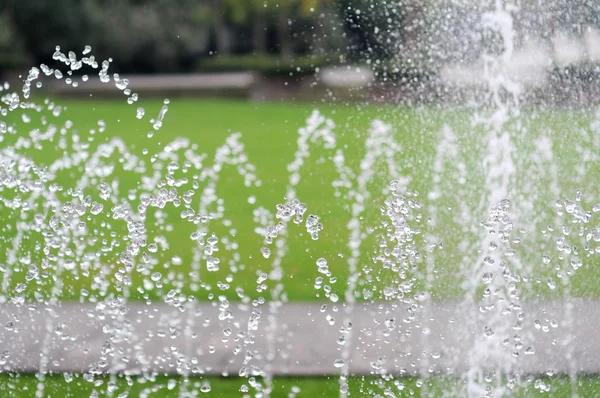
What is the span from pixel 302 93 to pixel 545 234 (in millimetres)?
17537

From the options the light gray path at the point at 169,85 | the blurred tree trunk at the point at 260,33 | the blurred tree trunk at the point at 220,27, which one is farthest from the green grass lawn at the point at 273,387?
the blurred tree trunk at the point at 260,33

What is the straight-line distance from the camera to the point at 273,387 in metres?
4.15

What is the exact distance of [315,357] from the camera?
14.6 feet

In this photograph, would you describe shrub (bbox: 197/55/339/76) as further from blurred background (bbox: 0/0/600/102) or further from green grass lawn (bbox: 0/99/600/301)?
green grass lawn (bbox: 0/99/600/301)

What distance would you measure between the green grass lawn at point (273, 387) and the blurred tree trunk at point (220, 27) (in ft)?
84.7

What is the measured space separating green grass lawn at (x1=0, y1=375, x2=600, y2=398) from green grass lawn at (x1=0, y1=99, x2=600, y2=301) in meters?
0.80

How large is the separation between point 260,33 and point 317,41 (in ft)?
9.82

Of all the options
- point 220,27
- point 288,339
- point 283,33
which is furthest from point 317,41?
point 288,339

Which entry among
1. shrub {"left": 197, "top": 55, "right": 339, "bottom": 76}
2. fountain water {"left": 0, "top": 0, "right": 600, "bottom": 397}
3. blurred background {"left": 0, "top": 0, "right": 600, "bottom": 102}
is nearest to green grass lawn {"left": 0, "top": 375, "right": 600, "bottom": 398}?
fountain water {"left": 0, "top": 0, "right": 600, "bottom": 397}

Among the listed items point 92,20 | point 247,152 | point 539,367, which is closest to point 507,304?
point 539,367

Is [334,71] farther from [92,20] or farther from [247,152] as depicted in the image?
[247,152]

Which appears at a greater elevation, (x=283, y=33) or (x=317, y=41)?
(x=283, y=33)

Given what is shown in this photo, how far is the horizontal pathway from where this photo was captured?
4371 mm

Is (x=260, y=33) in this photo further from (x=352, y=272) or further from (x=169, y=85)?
(x=352, y=272)
